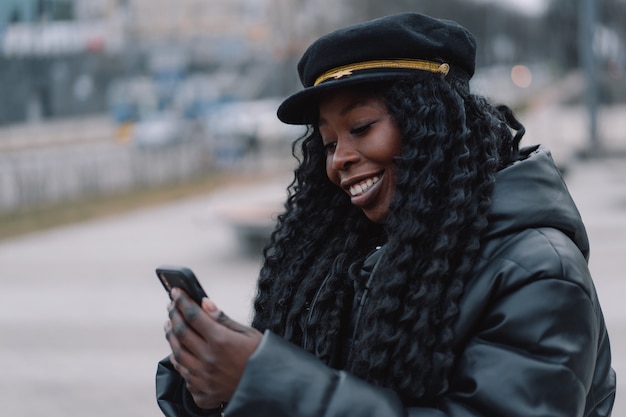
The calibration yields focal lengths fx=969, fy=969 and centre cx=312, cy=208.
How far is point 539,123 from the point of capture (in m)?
35.0

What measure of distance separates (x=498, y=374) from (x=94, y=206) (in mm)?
15251

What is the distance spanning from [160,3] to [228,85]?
39.2 feet

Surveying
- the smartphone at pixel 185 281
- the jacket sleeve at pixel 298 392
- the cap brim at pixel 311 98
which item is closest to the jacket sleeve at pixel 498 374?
the jacket sleeve at pixel 298 392

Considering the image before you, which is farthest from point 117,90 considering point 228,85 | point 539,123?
point 539,123

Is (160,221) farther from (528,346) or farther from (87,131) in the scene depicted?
(87,131)

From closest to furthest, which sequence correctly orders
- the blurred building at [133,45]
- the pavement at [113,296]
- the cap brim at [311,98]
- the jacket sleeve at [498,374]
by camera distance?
the jacket sleeve at [498,374] → the cap brim at [311,98] → the pavement at [113,296] → the blurred building at [133,45]

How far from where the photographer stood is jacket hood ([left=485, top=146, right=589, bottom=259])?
158 centimetres

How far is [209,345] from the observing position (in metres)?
1.47

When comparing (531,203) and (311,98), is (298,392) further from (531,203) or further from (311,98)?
(311,98)

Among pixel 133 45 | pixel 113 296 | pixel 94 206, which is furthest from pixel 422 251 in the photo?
pixel 133 45

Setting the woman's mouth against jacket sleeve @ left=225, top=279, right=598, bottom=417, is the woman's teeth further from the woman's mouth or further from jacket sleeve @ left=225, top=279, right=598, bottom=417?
jacket sleeve @ left=225, top=279, right=598, bottom=417

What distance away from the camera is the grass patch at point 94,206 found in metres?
14.0

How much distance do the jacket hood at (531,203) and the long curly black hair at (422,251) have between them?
22 millimetres

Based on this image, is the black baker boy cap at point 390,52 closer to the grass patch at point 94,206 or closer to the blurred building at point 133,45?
the grass patch at point 94,206
